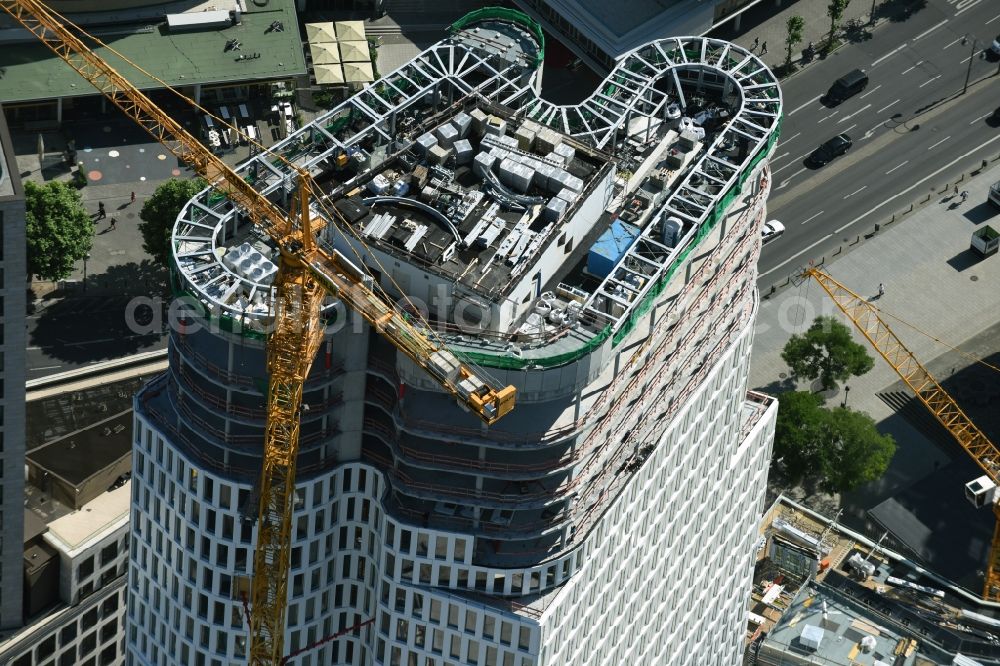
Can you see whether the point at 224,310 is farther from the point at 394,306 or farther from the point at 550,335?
the point at 550,335

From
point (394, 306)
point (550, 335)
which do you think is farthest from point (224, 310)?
point (550, 335)

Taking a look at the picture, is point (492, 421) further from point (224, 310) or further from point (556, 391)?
point (224, 310)

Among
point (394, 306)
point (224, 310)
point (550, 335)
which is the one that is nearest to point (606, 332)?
point (550, 335)

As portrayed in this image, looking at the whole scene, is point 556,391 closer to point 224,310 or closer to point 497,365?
point 497,365

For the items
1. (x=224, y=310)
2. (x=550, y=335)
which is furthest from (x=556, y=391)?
(x=224, y=310)

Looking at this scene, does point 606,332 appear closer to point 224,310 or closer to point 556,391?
point 556,391

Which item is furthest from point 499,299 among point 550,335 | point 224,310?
point 224,310
